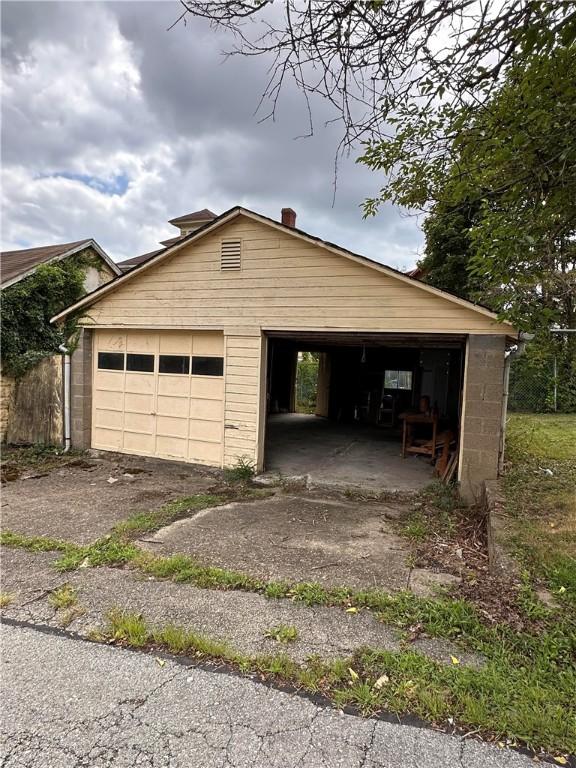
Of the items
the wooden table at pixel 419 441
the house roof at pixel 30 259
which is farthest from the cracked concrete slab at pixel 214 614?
the house roof at pixel 30 259

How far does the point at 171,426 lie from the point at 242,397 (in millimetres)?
1778

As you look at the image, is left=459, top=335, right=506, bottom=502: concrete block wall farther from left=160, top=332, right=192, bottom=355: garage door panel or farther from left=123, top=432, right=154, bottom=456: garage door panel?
left=123, top=432, right=154, bottom=456: garage door panel

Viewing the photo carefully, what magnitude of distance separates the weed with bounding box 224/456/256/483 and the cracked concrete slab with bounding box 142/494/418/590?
4.04 ft

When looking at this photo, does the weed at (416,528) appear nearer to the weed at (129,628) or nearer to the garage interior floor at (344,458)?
the garage interior floor at (344,458)

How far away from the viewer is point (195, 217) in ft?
52.6

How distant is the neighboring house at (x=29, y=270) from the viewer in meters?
9.33

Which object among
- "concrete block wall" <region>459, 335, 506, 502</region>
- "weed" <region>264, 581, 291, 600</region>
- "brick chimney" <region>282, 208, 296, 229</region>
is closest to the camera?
"weed" <region>264, 581, 291, 600</region>

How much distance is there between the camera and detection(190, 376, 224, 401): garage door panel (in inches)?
307

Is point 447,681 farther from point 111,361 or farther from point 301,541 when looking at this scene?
point 111,361

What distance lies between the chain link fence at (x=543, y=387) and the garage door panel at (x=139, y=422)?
11869 millimetres

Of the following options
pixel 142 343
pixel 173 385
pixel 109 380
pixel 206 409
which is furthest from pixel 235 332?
pixel 109 380

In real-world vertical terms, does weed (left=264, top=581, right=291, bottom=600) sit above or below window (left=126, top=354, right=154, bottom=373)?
below

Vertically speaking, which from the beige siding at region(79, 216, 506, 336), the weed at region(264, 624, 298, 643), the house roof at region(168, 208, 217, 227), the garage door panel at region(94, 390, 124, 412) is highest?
the house roof at region(168, 208, 217, 227)

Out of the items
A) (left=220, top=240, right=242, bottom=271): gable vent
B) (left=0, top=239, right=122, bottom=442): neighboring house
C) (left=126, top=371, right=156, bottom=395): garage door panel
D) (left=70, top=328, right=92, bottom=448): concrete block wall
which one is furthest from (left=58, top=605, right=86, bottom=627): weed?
(left=0, top=239, right=122, bottom=442): neighboring house
